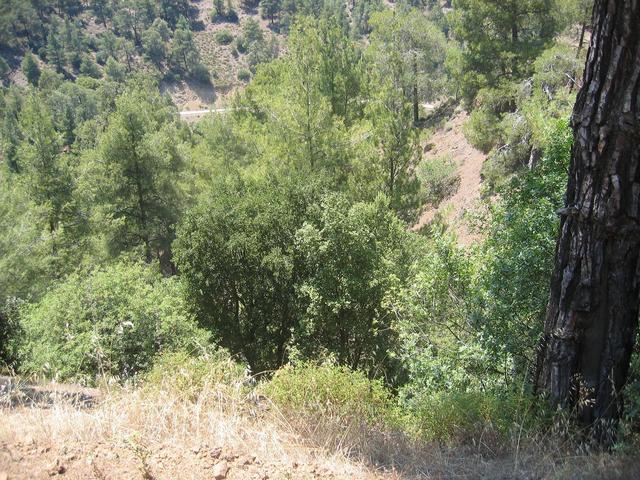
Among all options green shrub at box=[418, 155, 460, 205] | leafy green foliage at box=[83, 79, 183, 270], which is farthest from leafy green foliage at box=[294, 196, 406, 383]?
green shrub at box=[418, 155, 460, 205]

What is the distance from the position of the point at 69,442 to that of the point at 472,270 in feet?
17.2

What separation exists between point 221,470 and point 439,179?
70.6 feet

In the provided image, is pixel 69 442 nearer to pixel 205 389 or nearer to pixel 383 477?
pixel 205 389

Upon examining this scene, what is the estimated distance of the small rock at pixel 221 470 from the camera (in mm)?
3209

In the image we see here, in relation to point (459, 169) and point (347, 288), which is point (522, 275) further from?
point (459, 169)

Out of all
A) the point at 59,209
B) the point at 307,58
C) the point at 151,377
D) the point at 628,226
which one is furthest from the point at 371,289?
the point at 59,209

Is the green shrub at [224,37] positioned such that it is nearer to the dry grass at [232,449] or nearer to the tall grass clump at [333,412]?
the tall grass clump at [333,412]

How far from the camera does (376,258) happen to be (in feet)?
34.4

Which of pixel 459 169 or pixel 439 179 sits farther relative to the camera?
pixel 459 169

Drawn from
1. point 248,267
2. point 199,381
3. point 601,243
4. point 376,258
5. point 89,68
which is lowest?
point 89,68

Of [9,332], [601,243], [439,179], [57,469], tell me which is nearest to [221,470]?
[57,469]

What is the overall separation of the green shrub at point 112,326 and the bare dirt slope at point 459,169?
10.5 metres

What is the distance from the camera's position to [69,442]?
134 inches

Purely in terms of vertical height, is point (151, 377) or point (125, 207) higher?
point (151, 377)
